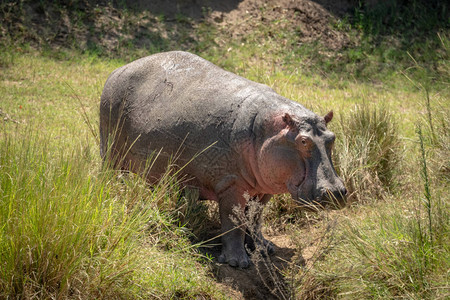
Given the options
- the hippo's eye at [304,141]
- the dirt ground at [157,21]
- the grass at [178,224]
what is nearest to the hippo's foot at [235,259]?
the grass at [178,224]

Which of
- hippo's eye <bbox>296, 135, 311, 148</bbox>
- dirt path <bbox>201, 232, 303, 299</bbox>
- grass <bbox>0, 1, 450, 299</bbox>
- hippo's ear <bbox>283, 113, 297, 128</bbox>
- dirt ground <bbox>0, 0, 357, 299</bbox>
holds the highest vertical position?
hippo's ear <bbox>283, 113, 297, 128</bbox>

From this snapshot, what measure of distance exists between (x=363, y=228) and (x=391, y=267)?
43 centimetres

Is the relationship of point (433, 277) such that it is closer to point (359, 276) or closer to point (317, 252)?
point (359, 276)

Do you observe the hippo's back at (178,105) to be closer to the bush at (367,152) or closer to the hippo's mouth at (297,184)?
the hippo's mouth at (297,184)

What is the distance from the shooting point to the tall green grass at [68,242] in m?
3.06

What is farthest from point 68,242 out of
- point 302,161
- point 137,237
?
point 302,161

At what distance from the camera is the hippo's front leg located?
4.34m

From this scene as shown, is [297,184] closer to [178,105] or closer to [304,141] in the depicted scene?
[304,141]

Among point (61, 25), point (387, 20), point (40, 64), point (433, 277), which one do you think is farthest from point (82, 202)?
point (387, 20)

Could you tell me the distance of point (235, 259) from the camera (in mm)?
4371

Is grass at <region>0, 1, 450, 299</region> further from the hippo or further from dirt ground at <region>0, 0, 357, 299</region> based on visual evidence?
dirt ground at <region>0, 0, 357, 299</region>

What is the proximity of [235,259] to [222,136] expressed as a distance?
989mm

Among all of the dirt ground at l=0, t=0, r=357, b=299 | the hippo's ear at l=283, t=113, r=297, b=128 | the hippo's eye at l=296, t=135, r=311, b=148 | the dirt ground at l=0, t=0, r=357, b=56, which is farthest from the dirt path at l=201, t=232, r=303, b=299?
the dirt ground at l=0, t=0, r=357, b=299

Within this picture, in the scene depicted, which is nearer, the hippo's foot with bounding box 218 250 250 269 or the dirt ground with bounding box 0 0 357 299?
the hippo's foot with bounding box 218 250 250 269
